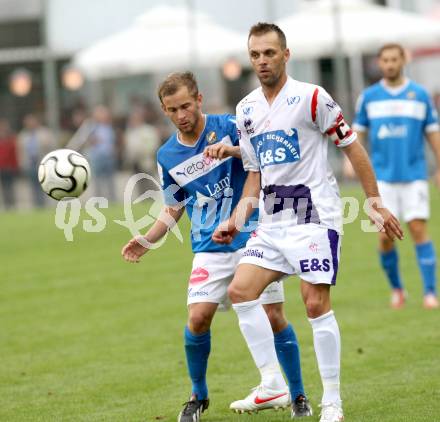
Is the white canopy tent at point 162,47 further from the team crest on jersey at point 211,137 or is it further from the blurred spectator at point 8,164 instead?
the team crest on jersey at point 211,137

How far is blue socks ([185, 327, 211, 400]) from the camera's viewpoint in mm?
6656

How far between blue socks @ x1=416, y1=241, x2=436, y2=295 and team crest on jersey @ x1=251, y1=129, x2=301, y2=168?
436cm

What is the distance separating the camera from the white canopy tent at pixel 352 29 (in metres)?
24.1

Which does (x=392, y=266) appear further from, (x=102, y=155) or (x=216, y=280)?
(x=102, y=155)

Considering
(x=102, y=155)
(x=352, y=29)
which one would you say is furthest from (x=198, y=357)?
(x=352, y=29)

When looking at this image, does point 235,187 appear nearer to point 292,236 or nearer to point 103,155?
point 292,236

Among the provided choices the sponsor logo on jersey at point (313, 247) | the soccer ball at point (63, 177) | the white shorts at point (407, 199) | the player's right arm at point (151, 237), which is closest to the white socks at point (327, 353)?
the sponsor logo on jersey at point (313, 247)

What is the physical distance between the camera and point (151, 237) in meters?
6.88

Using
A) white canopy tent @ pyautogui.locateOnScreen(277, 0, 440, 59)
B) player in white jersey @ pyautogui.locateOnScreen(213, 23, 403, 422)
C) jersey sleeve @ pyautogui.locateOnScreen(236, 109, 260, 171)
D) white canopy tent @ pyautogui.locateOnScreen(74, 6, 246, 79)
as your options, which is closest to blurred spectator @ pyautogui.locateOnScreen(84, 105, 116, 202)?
white canopy tent @ pyautogui.locateOnScreen(74, 6, 246, 79)

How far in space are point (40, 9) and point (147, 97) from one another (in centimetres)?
317

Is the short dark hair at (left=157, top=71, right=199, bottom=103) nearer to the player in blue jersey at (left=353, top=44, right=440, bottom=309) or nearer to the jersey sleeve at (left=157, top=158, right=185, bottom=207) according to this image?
the jersey sleeve at (left=157, top=158, right=185, bottom=207)

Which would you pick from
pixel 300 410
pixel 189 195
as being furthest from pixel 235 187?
pixel 300 410

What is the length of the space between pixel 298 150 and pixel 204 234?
829 mm

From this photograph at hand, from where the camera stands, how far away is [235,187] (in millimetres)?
6797
